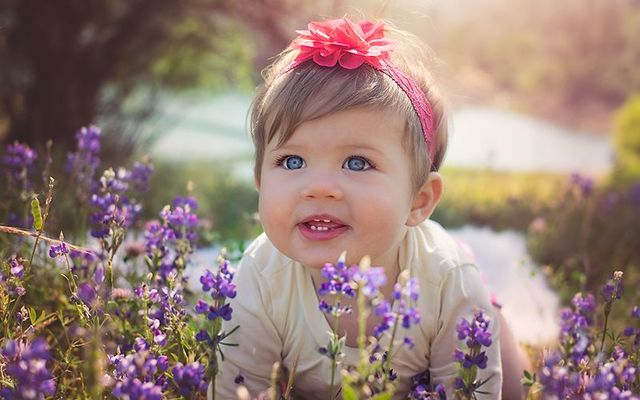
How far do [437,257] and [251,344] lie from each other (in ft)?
2.23

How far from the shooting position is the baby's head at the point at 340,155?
2.27 m

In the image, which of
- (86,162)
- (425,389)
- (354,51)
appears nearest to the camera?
(354,51)

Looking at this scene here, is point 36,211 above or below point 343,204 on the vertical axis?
below

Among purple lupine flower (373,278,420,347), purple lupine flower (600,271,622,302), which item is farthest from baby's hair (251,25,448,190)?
purple lupine flower (373,278,420,347)

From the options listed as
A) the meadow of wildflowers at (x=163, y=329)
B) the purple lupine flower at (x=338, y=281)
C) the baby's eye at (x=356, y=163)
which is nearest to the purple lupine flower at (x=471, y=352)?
the meadow of wildflowers at (x=163, y=329)

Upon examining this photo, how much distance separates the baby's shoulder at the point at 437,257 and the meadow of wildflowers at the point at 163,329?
6.1 inches

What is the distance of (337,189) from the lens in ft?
7.31

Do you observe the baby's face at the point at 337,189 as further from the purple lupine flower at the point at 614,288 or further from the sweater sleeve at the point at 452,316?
the purple lupine flower at the point at 614,288

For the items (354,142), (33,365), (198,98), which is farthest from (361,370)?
(198,98)

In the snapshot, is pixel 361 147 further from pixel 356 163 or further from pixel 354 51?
pixel 354 51

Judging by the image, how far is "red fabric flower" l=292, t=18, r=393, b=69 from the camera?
235 centimetres

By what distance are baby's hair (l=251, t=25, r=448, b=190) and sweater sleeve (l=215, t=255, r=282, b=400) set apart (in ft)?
1.34

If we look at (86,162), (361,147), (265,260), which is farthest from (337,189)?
(86,162)

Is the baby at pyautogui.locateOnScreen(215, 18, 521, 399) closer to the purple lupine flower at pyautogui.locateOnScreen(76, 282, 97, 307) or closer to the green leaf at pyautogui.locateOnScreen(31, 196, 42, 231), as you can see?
the purple lupine flower at pyautogui.locateOnScreen(76, 282, 97, 307)
